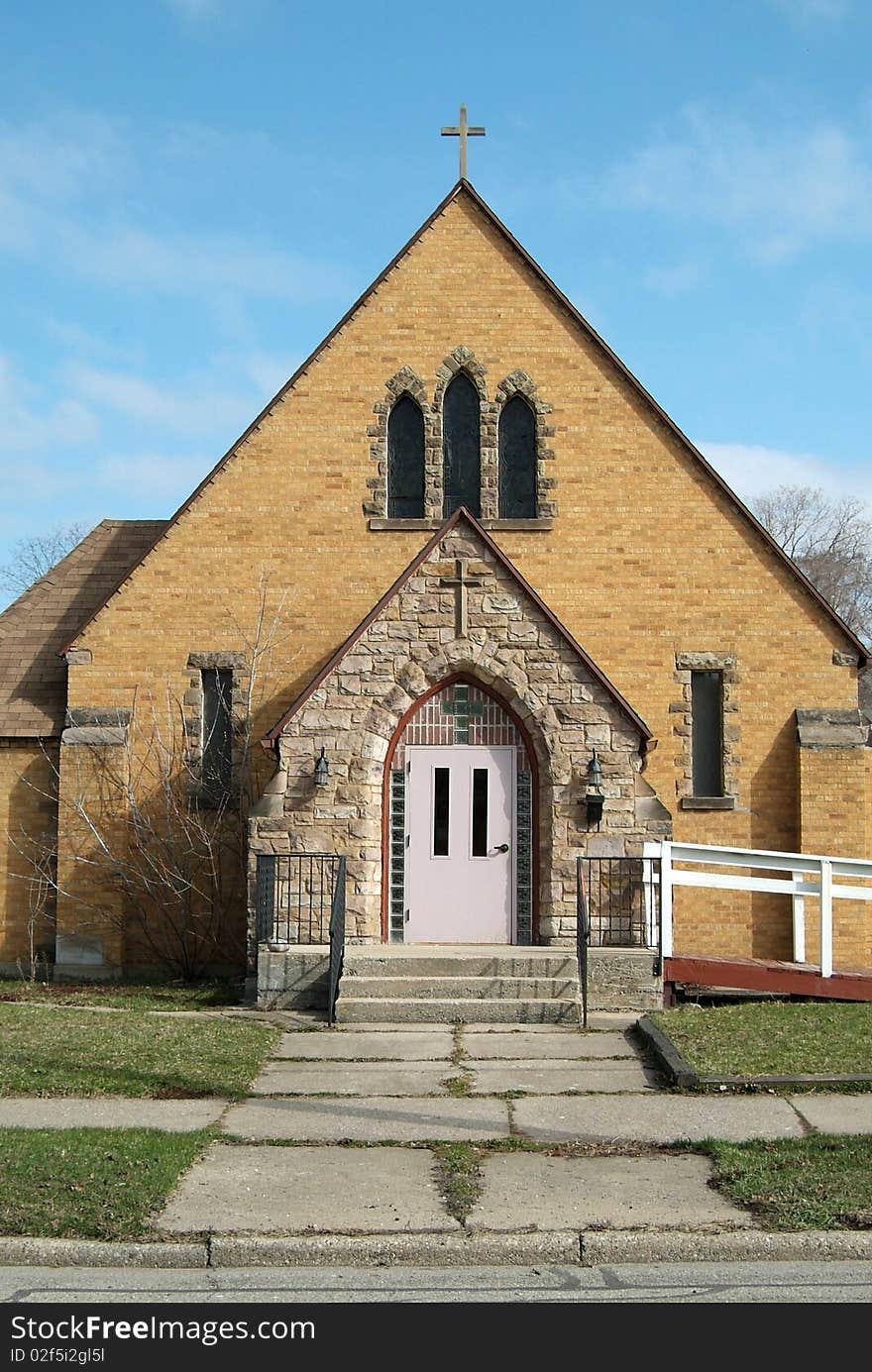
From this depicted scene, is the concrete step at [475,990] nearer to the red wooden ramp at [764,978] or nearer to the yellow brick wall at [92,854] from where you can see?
the red wooden ramp at [764,978]

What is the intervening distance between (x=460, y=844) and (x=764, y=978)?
3.78 meters

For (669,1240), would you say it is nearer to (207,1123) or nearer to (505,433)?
(207,1123)

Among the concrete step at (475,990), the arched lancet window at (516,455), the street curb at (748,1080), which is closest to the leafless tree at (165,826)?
the arched lancet window at (516,455)

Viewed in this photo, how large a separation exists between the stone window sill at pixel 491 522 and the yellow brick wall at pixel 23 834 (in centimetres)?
523

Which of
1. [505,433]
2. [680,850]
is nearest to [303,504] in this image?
[505,433]

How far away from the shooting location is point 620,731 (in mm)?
15945

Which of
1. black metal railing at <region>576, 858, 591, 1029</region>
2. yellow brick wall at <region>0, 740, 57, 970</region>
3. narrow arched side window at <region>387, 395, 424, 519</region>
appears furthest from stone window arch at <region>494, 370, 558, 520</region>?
yellow brick wall at <region>0, 740, 57, 970</region>

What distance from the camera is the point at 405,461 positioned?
62.6 feet

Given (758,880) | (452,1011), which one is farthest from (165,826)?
(758,880)

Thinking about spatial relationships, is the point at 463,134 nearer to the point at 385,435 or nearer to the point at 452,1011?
the point at 385,435

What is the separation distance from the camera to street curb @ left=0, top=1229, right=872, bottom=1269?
6660 mm

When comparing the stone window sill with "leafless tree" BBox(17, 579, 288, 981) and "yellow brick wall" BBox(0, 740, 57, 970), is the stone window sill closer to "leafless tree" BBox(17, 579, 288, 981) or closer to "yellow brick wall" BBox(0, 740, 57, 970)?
"leafless tree" BBox(17, 579, 288, 981)

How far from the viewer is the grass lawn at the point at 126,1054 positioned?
1033 cm

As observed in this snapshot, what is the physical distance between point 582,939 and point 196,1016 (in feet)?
12.9
